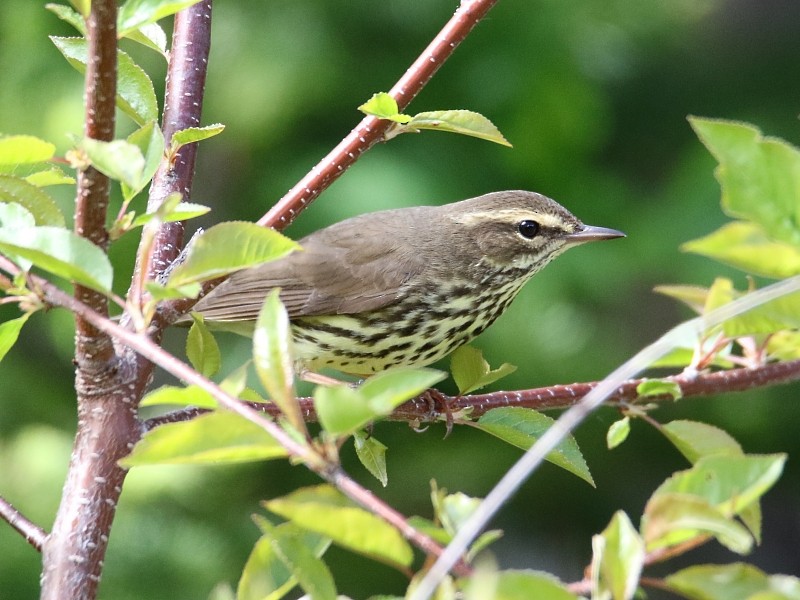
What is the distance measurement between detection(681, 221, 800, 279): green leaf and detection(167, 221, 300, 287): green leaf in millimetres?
428

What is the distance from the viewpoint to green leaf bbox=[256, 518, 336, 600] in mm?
960

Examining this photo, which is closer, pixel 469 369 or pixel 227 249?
pixel 227 249

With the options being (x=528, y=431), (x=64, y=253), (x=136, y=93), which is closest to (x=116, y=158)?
(x=64, y=253)

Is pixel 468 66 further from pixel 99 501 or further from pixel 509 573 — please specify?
pixel 509 573

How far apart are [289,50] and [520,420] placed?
319cm

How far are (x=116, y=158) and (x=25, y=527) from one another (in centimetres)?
64

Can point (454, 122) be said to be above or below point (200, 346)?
above

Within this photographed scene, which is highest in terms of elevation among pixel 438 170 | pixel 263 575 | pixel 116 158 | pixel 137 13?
pixel 438 170

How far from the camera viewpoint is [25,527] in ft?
4.80

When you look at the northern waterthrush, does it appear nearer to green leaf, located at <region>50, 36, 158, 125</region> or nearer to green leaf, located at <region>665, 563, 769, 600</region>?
green leaf, located at <region>50, 36, 158, 125</region>

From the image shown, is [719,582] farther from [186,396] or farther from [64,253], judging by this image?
[64,253]

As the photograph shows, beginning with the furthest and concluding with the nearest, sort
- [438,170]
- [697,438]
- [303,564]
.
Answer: [438,170]
[697,438]
[303,564]

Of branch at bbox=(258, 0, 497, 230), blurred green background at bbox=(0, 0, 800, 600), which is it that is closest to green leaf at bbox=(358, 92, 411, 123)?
branch at bbox=(258, 0, 497, 230)

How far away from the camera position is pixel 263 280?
273 centimetres
